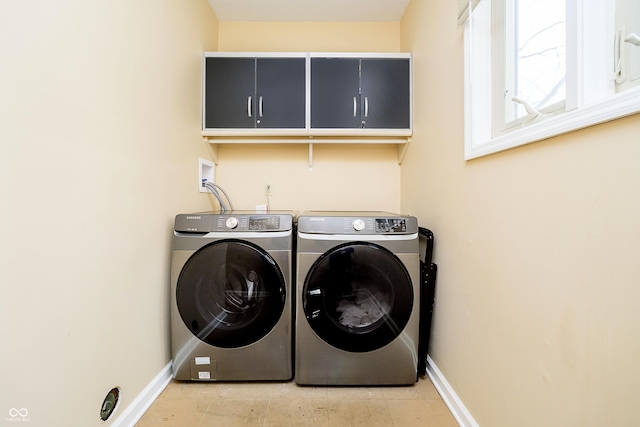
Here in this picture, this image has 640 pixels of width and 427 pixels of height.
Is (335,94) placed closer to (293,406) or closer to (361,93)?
(361,93)

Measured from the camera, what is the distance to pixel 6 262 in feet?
2.33

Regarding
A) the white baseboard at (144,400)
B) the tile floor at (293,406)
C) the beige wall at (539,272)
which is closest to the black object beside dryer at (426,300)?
the beige wall at (539,272)

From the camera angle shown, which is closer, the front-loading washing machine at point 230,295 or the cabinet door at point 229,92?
the front-loading washing machine at point 230,295

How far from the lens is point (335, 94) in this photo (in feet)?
6.23

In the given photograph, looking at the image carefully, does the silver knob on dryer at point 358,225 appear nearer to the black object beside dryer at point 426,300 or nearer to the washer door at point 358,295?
the washer door at point 358,295

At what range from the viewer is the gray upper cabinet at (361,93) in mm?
1895

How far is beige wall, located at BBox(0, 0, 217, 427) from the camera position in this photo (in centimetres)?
73

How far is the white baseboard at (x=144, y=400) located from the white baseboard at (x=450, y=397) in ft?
4.98

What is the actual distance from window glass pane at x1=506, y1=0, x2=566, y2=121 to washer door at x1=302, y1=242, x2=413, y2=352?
894 millimetres

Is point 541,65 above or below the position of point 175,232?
above

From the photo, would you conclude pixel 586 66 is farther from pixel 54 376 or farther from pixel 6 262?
pixel 54 376

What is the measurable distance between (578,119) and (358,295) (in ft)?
3.65

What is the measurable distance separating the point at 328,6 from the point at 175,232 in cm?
204

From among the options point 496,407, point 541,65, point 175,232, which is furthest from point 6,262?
point 541,65
